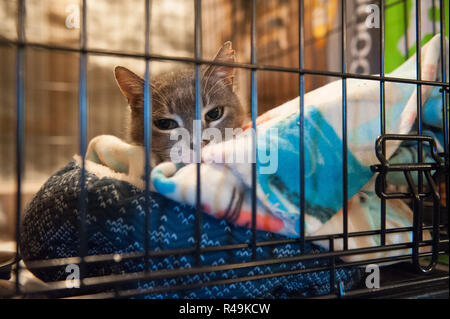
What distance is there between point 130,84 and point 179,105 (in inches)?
4.9

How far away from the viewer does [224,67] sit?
0.76 meters

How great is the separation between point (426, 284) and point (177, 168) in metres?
0.48

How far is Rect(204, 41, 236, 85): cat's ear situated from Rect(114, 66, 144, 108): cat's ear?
0.16m

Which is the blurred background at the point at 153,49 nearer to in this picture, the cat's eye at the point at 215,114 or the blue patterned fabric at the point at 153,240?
the cat's eye at the point at 215,114

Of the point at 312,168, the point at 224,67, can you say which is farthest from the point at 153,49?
the point at 312,168

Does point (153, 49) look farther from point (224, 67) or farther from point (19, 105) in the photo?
point (19, 105)

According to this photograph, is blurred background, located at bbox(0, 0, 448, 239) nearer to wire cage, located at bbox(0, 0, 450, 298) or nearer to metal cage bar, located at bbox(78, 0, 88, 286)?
wire cage, located at bbox(0, 0, 450, 298)

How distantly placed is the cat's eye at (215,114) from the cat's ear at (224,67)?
0.24ft

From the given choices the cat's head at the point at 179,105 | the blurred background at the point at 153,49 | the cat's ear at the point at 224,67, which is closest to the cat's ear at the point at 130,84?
the cat's head at the point at 179,105

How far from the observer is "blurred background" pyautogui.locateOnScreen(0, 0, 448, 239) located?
1032 millimetres

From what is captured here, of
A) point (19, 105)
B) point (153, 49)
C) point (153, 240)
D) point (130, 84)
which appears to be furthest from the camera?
point (153, 49)

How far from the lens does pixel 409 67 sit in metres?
0.68
